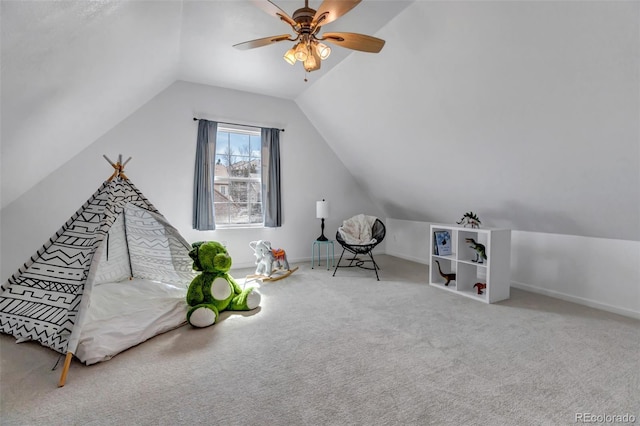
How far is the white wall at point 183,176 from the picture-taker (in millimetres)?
3396

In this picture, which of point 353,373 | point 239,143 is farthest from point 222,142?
point 353,373

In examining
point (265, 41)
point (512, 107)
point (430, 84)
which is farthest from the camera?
point (430, 84)

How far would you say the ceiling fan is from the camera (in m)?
1.90

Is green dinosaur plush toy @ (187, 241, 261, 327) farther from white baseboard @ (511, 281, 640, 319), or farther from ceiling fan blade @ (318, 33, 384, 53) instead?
white baseboard @ (511, 281, 640, 319)

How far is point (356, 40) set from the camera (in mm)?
2129

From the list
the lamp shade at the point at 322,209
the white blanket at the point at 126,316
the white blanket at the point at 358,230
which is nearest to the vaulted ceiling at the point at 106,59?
the white blanket at the point at 126,316

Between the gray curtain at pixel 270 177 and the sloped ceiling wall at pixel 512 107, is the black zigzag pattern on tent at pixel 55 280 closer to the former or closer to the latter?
the gray curtain at pixel 270 177

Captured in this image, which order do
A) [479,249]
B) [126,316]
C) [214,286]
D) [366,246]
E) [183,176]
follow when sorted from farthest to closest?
[183,176] → [366,246] → [479,249] → [214,286] → [126,316]

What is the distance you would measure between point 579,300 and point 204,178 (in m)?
4.54

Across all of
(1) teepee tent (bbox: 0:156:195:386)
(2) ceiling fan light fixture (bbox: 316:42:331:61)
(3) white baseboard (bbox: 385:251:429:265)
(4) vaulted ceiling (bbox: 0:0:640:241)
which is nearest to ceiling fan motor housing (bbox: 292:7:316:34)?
(2) ceiling fan light fixture (bbox: 316:42:331:61)

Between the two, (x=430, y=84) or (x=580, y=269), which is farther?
(x=580, y=269)

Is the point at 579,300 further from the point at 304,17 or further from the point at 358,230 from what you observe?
the point at 304,17

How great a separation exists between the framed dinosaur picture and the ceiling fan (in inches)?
90.3

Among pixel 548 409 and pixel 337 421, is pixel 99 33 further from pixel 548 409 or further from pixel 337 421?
pixel 548 409
